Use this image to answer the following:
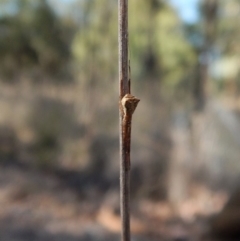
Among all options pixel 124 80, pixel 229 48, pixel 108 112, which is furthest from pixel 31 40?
pixel 124 80

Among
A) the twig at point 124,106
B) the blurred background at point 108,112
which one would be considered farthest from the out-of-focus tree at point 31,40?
the twig at point 124,106

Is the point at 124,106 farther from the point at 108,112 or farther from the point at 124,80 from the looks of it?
the point at 108,112

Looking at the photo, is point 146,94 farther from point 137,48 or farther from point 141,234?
point 141,234

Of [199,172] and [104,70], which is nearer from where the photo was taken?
[199,172]

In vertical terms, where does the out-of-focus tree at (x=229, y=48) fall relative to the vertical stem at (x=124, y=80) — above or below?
above

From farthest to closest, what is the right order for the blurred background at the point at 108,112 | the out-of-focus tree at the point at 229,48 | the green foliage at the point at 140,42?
the green foliage at the point at 140,42 < the out-of-focus tree at the point at 229,48 < the blurred background at the point at 108,112

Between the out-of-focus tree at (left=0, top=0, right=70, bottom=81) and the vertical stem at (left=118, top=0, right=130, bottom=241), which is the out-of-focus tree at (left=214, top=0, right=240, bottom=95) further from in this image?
the vertical stem at (left=118, top=0, right=130, bottom=241)

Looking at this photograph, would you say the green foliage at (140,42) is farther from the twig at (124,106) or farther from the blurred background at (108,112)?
the twig at (124,106)

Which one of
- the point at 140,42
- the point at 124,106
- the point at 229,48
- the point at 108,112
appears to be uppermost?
the point at 140,42

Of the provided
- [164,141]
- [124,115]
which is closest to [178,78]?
[164,141]
